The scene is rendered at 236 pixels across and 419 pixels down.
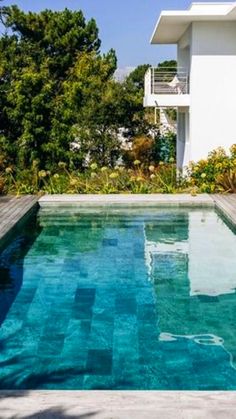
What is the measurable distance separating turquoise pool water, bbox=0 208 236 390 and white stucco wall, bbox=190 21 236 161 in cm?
527

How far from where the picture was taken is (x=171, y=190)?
1705 centimetres

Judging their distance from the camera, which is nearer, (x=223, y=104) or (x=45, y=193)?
(x=45, y=193)

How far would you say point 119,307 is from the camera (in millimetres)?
8250

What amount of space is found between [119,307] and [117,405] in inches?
136

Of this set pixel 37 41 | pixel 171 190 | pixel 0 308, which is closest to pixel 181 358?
pixel 0 308

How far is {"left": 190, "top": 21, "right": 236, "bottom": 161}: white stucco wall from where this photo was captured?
719 inches

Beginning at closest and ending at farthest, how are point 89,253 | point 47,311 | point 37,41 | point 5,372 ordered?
point 5,372 → point 47,311 → point 89,253 → point 37,41

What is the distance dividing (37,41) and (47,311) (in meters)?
25.5

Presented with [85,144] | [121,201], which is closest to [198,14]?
[85,144]

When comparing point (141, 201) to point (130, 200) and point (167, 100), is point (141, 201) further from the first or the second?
point (167, 100)

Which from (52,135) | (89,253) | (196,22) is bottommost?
(89,253)

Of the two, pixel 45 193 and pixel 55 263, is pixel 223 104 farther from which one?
pixel 55 263

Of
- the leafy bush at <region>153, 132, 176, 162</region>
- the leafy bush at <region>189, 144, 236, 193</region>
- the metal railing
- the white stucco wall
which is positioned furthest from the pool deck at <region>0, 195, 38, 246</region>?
the leafy bush at <region>153, 132, 176, 162</region>

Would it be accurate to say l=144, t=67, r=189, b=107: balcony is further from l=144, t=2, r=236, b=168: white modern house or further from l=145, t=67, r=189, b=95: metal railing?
l=144, t=2, r=236, b=168: white modern house
